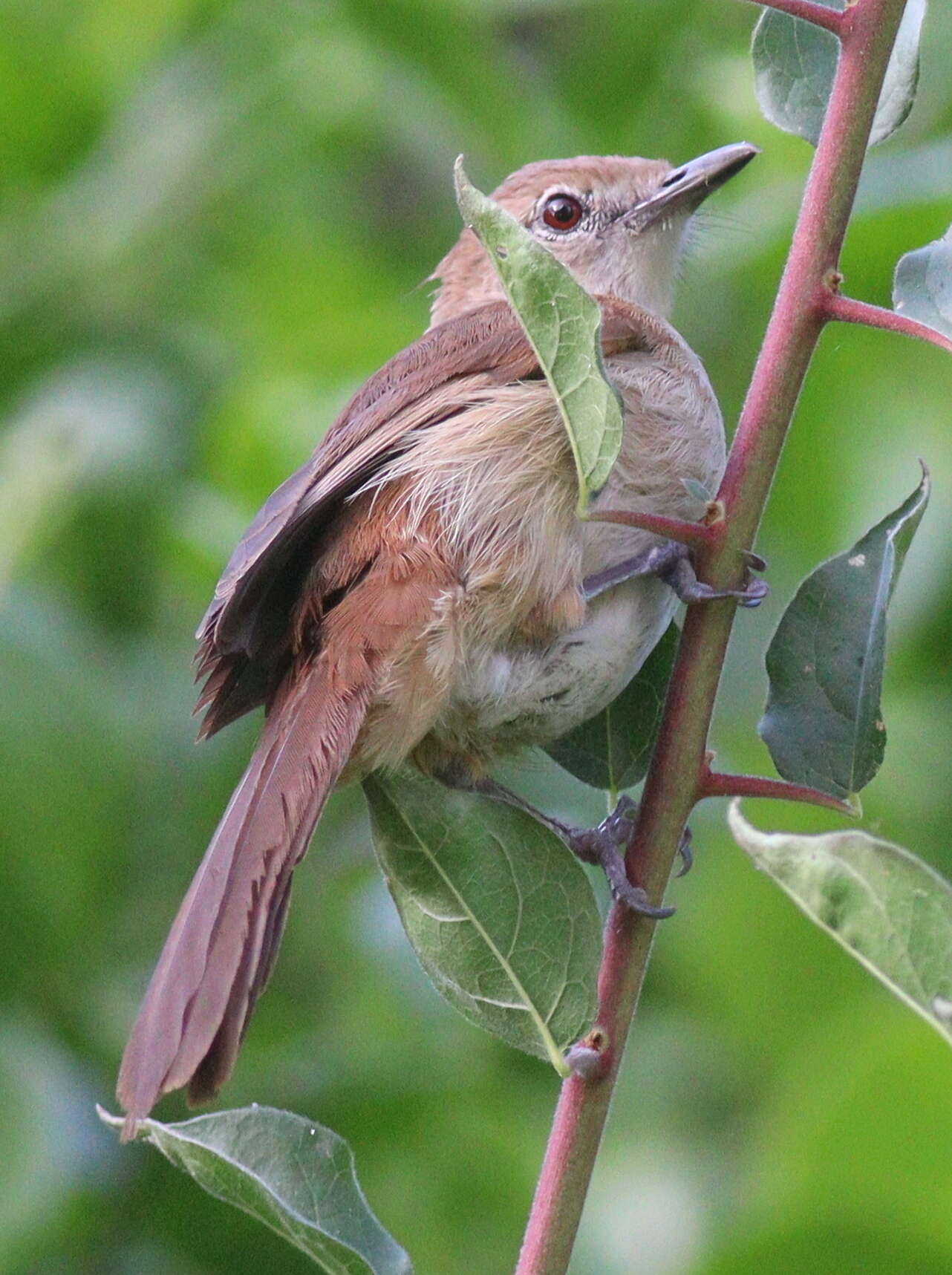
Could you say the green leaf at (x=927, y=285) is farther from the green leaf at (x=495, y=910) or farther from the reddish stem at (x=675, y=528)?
the green leaf at (x=495, y=910)

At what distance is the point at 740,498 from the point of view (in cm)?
235

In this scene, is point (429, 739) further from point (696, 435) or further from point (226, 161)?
point (226, 161)

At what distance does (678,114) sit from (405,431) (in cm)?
172

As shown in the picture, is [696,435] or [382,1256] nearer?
[382,1256]

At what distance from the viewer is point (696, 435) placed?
11.4ft

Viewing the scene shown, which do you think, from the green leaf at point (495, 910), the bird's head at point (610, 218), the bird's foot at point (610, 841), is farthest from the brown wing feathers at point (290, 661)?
the bird's head at point (610, 218)

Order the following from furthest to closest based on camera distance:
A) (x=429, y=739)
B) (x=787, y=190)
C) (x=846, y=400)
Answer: (x=787, y=190), (x=846, y=400), (x=429, y=739)

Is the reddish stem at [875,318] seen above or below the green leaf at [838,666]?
above

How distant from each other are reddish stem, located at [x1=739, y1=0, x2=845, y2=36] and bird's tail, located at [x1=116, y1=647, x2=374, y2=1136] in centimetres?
127

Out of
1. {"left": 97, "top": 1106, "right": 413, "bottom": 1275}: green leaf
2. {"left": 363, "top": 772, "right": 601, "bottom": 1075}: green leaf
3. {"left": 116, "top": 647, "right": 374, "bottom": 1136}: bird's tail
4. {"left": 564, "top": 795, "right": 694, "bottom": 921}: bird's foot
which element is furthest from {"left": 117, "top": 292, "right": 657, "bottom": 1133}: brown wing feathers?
{"left": 564, "top": 795, "right": 694, "bottom": 921}: bird's foot

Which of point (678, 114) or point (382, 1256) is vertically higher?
point (678, 114)

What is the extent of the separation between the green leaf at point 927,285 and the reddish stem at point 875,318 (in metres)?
0.07

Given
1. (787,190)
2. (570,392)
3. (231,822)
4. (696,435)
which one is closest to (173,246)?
(787,190)

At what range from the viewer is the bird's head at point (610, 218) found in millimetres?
4227
